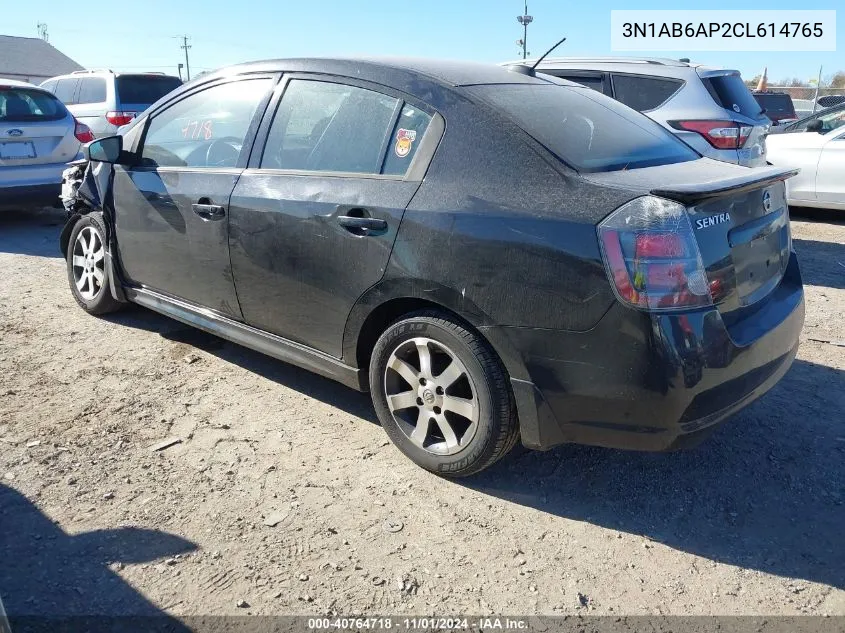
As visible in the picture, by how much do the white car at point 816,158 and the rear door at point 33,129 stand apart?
8.59 m

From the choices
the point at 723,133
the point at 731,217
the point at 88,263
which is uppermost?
the point at 723,133

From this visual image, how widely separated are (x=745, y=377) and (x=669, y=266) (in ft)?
1.99

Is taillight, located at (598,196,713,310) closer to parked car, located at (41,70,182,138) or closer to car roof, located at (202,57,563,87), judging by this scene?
car roof, located at (202,57,563,87)

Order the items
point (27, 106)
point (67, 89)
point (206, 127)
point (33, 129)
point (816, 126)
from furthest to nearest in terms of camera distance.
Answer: point (67, 89), point (816, 126), point (27, 106), point (33, 129), point (206, 127)

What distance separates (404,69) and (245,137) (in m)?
0.99

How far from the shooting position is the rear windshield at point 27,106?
795cm

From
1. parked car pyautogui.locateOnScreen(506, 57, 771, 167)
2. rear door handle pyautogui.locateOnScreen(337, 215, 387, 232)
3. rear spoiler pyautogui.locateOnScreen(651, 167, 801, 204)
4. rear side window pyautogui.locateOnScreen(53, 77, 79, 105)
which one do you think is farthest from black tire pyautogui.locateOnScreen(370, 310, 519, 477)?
rear side window pyautogui.locateOnScreen(53, 77, 79, 105)

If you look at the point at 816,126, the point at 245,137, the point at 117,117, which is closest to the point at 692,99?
the point at 816,126

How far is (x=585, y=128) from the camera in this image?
3182 millimetres

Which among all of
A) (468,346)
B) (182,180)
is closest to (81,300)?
(182,180)

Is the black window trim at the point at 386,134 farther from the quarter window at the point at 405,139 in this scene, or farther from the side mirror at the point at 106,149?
the side mirror at the point at 106,149

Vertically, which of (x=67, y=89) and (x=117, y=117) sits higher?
(x=67, y=89)

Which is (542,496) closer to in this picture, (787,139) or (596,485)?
(596,485)

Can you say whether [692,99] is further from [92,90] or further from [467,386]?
[92,90]
